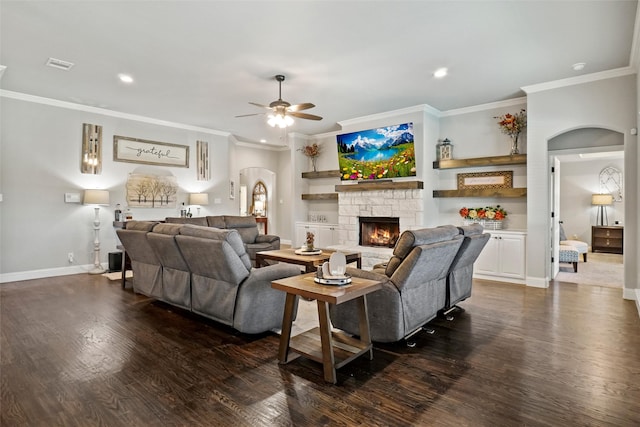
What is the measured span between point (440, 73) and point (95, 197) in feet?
19.0

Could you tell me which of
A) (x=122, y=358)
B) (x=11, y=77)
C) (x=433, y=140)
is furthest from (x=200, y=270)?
(x=433, y=140)

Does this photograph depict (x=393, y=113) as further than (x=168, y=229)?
Yes

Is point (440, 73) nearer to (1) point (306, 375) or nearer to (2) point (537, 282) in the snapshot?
(2) point (537, 282)

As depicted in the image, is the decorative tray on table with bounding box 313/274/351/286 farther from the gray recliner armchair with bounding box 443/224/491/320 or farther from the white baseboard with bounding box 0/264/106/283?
the white baseboard with bounding box 0/264/106/283

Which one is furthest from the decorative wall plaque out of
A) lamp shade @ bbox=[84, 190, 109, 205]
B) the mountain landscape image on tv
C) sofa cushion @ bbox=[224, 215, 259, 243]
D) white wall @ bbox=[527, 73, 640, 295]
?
lamp shade @ bbox=[84, 190, 109, 205]

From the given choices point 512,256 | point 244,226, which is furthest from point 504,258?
point 244,226

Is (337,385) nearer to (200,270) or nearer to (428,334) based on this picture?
(428,334)

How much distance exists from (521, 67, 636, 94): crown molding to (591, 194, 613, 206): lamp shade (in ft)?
18.1

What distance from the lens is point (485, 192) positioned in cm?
611

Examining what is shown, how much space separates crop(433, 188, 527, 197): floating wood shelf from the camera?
5762 mm

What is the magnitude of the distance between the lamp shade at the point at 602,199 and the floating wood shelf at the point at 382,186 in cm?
579

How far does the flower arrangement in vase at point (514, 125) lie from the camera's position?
5.75 metres

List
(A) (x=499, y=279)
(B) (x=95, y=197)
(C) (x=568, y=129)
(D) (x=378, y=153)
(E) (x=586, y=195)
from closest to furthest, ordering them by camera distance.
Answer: (C) (x=568, y=129) < (A) (x=499, y=279) < (B) (x=95, y=197) < (D) (x=378, y=153) < (E) (x=586, y=195)

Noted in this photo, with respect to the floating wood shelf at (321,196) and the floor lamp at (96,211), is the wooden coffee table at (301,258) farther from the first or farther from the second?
the floating wood shelf at (321,196)
